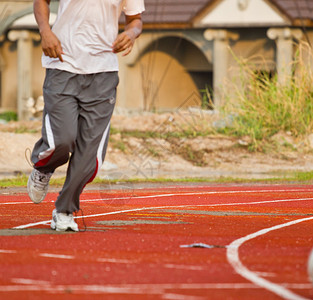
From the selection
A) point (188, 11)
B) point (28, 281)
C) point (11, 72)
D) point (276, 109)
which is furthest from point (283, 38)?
point (28, 281)

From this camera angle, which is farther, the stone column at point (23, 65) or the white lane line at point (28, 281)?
the stone column at point (23, 65)

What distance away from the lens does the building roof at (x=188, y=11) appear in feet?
79.2

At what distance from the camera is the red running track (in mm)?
5031

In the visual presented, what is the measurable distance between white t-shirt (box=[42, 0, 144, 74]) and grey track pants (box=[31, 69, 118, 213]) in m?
0.07

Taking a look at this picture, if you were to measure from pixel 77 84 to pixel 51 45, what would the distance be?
35 cm

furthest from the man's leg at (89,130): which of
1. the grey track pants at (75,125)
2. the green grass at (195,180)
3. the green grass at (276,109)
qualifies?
the green grass at (276,109)

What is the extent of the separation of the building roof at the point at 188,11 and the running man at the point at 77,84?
17.1m

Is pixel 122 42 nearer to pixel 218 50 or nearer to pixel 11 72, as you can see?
pixel 218 50

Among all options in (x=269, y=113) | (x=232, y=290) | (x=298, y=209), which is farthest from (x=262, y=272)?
(x=269, y=113)

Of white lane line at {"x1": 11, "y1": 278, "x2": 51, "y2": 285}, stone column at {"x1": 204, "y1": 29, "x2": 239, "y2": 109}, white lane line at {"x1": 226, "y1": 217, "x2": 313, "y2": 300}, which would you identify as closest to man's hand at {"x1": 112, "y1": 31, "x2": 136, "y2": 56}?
white lane line at {"x1": 226, "y1": 217, "x2": 313, "y2": 300}

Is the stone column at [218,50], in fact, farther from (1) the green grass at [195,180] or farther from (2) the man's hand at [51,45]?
(2) the man's hand at [51,45]

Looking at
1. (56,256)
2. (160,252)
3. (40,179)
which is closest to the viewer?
(56,256)

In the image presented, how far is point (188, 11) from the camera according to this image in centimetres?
2575

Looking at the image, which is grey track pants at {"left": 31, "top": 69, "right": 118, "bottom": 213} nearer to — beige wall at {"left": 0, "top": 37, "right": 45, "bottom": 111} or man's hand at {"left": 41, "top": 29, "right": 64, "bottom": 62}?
man's hand at {"left": 41, "top": 29, "right": 64, "bottom": 62}
